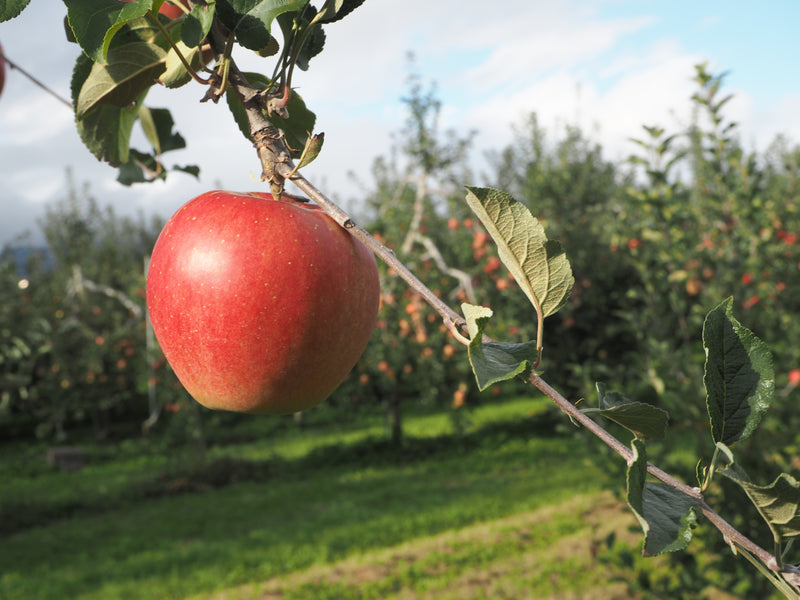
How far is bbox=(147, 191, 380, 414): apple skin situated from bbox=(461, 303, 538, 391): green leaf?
0.72 feet

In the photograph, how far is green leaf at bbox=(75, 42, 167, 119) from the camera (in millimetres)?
535

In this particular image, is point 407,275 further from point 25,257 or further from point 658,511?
point 25,257

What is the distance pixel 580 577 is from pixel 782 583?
4.35 metres

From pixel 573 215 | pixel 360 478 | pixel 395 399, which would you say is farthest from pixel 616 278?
pixel 360 478

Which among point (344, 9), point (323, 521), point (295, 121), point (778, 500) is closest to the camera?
point (778, 500)

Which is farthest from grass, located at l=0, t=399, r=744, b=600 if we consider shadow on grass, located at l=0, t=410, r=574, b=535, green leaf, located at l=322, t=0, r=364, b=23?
green leaf, located at l=322, t=0, r=364, b=23

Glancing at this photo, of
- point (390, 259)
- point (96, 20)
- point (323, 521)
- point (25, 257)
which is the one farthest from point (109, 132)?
point (25, 257)

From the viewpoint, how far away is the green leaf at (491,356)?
32 cm

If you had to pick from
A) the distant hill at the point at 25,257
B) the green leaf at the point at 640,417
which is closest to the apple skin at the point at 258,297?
the green leaf at the point at 640,417

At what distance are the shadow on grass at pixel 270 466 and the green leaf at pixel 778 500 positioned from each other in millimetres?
5710

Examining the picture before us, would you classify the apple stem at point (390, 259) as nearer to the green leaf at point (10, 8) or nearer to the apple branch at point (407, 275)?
the apple branch at point (407, 275)

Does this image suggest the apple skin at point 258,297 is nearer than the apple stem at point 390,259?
No

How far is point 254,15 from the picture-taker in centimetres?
44

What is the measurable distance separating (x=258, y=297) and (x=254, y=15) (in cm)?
21
